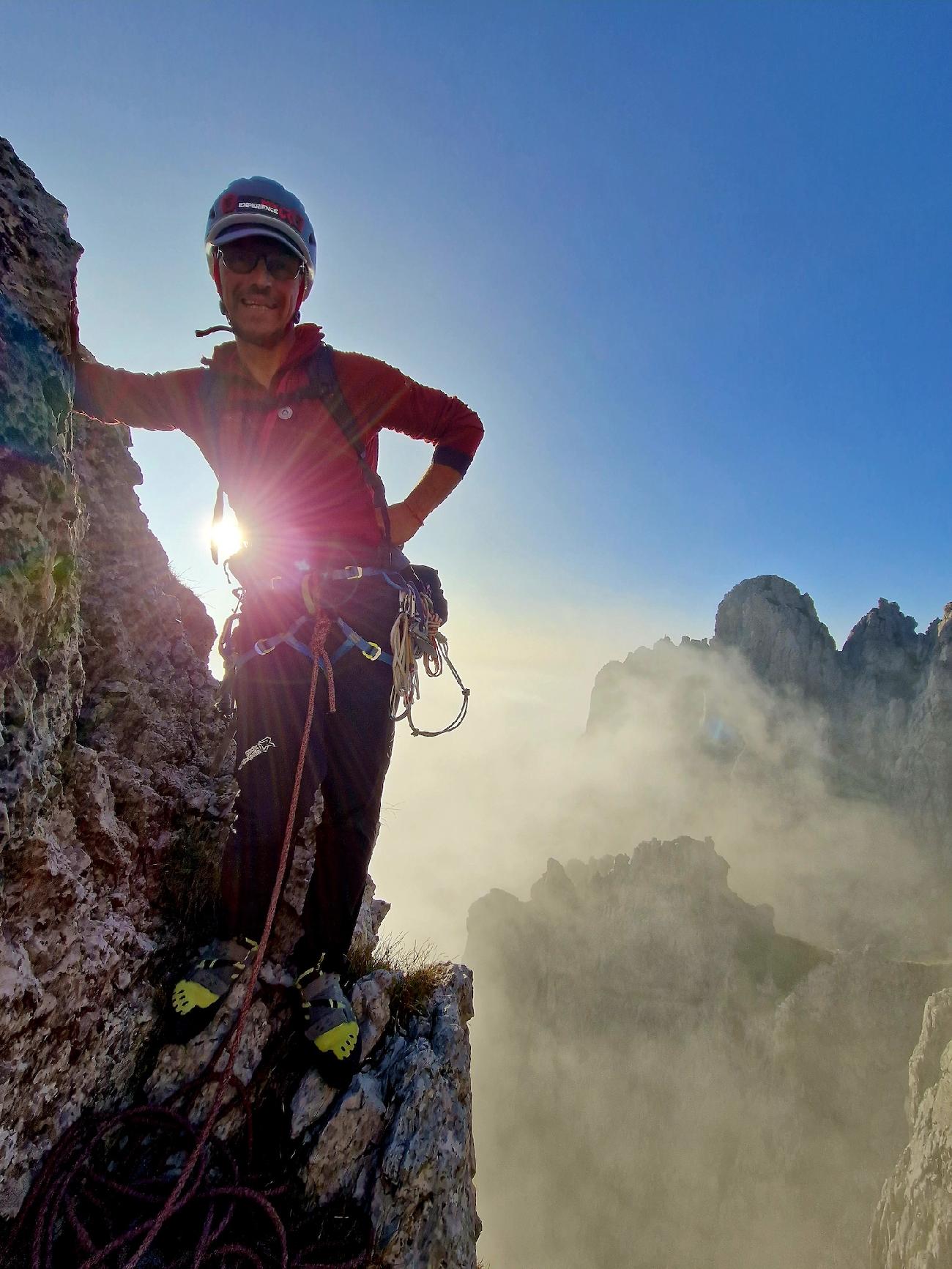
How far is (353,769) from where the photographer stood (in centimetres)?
392

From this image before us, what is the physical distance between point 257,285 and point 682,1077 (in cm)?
6933

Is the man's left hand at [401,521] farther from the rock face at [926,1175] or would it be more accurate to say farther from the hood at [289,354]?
the rock face at [926,1175]

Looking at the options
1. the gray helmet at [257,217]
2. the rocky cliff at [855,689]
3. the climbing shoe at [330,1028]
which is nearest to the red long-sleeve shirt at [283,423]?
the gray helmet at [257,217]

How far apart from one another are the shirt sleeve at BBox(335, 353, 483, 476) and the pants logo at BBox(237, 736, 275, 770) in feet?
7.07

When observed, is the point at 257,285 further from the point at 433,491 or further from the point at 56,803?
the point at 56,803

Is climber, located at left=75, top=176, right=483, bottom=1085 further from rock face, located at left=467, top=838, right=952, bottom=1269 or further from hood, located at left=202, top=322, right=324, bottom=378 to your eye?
rock face, located at left=467, top=838, right=952, bottom=1269

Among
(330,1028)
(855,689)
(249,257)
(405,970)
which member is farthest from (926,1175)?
(855,689)

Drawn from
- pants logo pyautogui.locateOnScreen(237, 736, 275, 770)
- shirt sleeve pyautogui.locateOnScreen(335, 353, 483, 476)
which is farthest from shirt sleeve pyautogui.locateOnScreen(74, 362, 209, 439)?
pants logo pyautogui.locateOnScreen(237, 736, 275, 770)

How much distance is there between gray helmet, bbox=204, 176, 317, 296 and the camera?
3502 millimetres

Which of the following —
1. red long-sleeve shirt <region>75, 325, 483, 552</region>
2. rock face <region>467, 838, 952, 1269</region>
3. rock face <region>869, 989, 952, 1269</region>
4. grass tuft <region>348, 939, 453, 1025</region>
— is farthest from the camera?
rock face <region>467, 838, 952, 1269</region>

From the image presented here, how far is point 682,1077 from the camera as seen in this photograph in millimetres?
54500

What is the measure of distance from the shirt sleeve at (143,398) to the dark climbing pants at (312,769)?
1304 millimetres

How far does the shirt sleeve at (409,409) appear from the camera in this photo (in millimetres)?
3910

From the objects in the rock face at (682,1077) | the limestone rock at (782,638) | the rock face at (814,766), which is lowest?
the rock face at (682,1077)
